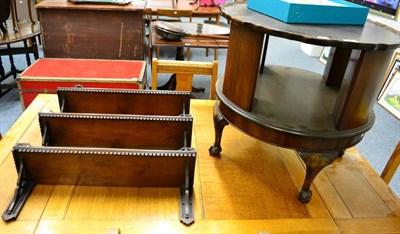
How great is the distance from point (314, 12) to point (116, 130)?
69 centimetres

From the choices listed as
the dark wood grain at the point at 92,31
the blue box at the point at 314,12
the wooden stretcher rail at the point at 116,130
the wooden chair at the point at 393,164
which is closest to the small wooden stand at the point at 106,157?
the wooden stretcher rail at the point at 116,130

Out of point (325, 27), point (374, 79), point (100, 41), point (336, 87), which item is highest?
point (325, 27)

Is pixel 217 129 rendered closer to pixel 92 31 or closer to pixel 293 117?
pixel 293 117

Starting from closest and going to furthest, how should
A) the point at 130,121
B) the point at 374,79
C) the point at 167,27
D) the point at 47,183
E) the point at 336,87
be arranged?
the point at 374,79
the point at 47,183
the point at 130,121
the point at 336,87
the point at 167,27

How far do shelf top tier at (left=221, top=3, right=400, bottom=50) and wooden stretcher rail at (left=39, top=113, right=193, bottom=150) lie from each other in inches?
14.4

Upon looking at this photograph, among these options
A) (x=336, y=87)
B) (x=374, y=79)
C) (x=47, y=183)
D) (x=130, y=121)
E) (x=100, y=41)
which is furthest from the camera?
(x=100, y=41)

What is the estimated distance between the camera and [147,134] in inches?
39.9

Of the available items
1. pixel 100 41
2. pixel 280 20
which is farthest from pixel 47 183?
pixel 100 41

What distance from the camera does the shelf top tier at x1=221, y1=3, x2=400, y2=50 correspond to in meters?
0.68

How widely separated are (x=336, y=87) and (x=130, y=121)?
2.47ft

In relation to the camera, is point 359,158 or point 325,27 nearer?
point 325,27

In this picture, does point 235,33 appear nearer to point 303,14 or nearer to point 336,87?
point 303,14

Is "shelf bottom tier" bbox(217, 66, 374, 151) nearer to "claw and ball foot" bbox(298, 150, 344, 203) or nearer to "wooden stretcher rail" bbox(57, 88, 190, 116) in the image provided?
"claw and ball foot" bbox(298, 150, 344, 203)

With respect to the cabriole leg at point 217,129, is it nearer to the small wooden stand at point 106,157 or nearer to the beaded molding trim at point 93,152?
the small wooden stand at point 106,157
